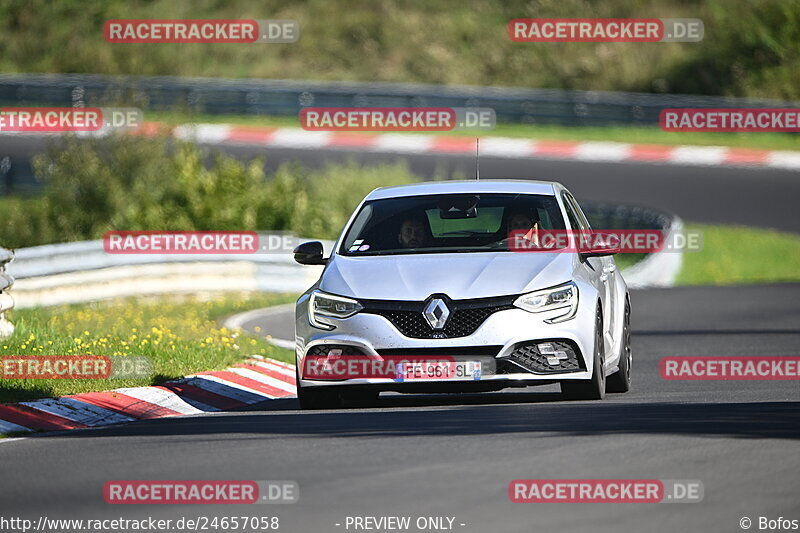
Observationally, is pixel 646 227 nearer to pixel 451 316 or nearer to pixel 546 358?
pixel 546 358

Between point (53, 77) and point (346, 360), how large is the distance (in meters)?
31.6

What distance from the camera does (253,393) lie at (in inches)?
533

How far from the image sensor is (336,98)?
4078 cm

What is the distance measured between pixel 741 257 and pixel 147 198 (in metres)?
10.7

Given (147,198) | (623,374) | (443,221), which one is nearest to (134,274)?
(147,198)

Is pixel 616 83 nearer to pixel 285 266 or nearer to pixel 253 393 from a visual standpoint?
pixel 285 266

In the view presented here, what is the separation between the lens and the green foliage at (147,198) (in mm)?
27297

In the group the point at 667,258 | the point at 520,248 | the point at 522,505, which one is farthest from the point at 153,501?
the point at 667,258

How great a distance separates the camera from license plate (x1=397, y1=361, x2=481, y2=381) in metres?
11.1

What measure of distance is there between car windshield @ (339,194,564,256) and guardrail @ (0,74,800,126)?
90.0 ft

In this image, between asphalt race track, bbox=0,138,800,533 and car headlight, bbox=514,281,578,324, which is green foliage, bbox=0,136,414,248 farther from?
car headlight, bbox=514,281,578,324

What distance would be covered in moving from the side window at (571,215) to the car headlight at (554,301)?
1.25 metres

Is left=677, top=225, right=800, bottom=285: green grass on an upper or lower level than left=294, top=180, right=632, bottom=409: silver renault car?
upper

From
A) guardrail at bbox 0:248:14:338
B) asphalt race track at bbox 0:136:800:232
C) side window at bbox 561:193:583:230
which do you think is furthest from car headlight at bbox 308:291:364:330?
asphalt race track at bbox 0:136:800:232
